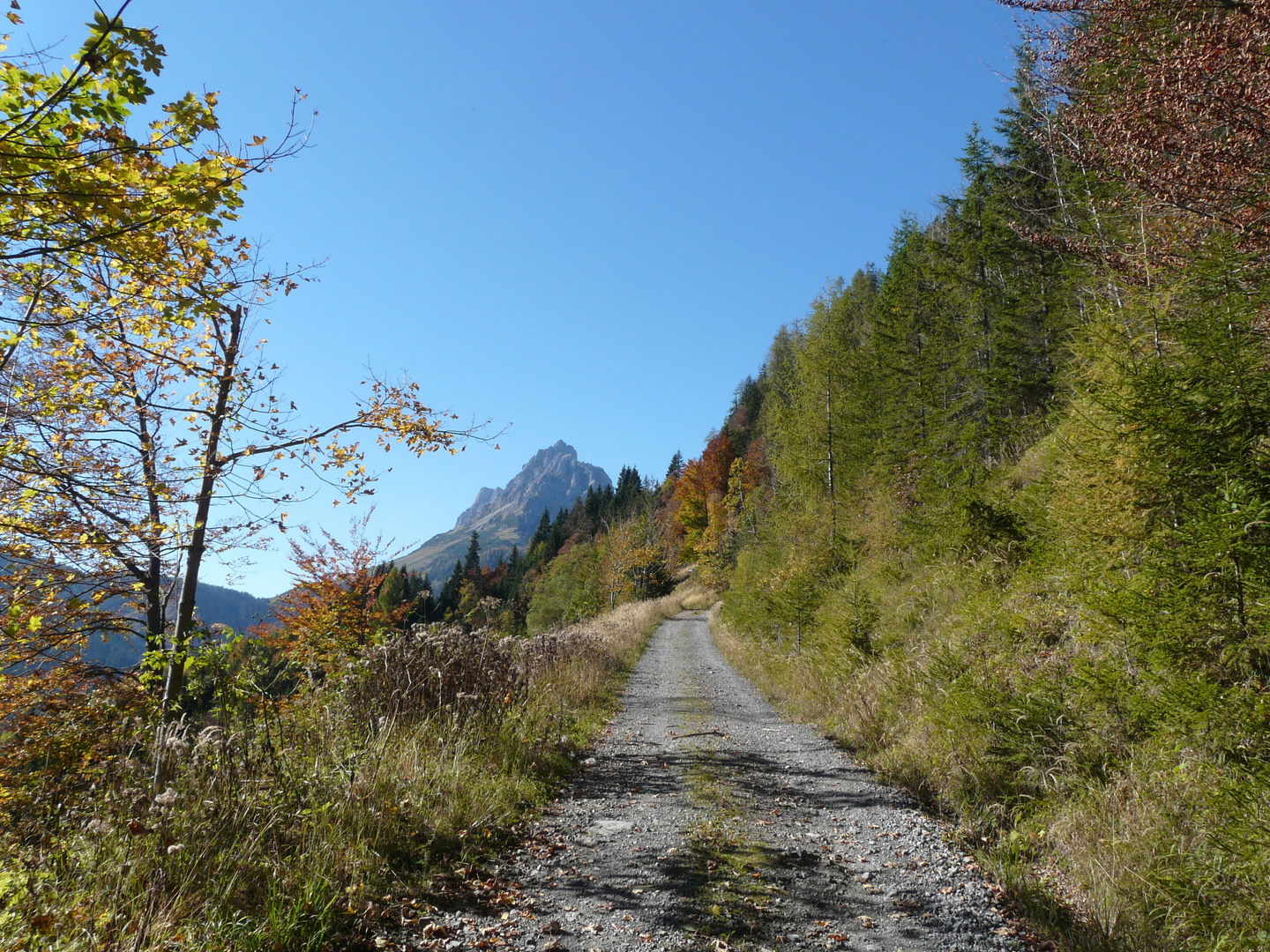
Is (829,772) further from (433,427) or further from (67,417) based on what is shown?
(67,417)

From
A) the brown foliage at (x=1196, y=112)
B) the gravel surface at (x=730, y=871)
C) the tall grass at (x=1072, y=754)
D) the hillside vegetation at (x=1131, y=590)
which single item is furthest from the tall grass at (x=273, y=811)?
the brown foliage at (x=1196, y=112)

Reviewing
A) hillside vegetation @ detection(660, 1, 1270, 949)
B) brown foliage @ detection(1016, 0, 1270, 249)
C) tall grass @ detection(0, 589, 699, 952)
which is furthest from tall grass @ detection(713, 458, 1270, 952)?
tall grass @ detection(0, 589, 699, 952)

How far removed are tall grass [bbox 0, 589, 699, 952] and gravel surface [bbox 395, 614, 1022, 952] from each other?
575 mm

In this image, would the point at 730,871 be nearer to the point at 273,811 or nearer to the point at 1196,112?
the point at 273,811

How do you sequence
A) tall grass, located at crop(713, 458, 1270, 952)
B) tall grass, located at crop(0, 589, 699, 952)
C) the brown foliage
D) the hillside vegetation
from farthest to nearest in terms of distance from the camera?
the brown foliage, the hillside vegetation, tall grass, located at crop(713, 458, 1270, 952), tall grass, located at crop(0, 589, 699, 952)

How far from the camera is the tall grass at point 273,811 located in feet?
9.06

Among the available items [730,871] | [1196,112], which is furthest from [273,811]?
[1196,112]

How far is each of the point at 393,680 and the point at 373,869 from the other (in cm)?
276

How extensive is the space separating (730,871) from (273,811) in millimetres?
3072

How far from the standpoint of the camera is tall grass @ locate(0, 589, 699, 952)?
109 inches

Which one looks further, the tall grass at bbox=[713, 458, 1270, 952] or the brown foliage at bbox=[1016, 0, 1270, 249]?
the brown foliage at bbox=[1016, 0, 1270, 249]

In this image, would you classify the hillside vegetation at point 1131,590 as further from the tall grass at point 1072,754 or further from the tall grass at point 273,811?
the tall grass at point 273,811

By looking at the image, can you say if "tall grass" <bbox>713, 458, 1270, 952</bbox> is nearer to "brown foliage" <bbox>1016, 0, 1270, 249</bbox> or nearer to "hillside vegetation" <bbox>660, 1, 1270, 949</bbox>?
"hillside vegetation" <bbox>660, 1, 1270, 949</bbox>

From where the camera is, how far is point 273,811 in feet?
12.0
